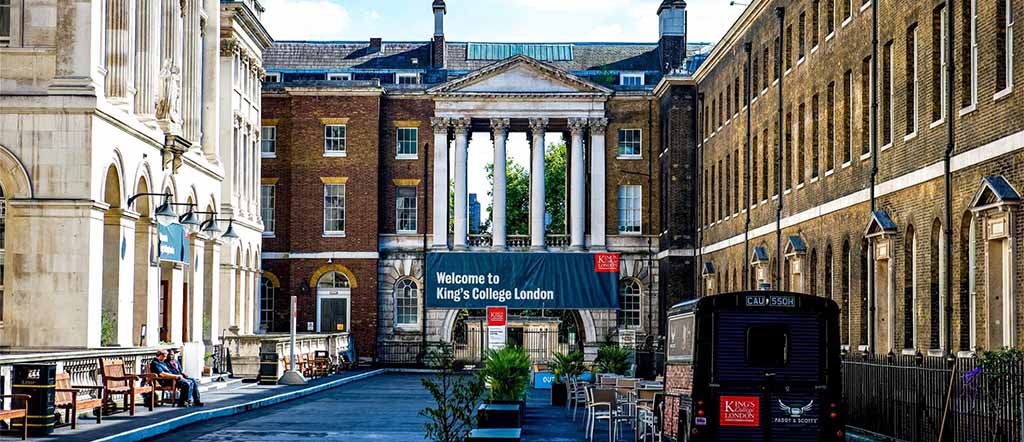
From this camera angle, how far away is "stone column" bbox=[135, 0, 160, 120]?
39.4 m

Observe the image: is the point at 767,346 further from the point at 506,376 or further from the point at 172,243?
the point at 172,243

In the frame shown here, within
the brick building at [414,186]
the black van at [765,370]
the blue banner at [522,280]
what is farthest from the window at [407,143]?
the black van at [765,370]

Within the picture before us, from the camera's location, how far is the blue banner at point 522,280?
64.8 metres

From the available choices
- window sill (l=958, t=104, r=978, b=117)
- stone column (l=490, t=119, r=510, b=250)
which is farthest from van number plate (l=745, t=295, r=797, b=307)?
stone column (l=490, t=119, r=510, b=250)

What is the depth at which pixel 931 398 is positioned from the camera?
24.0 m

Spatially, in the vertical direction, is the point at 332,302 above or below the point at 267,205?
below

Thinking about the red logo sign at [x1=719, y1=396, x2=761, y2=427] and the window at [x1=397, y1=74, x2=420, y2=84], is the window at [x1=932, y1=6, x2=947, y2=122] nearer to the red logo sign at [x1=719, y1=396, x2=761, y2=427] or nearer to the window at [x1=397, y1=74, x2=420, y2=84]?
the red logo sign at [x1=719, y1=396, x2=761, y2=427]

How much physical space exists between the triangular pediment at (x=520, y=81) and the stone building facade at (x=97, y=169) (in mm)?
24647

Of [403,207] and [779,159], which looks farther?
[403,207]

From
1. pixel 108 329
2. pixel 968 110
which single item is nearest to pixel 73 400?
pixel 108 329

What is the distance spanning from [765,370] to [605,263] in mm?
44143

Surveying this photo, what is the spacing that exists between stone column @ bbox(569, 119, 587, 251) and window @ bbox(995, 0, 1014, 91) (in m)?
46.2

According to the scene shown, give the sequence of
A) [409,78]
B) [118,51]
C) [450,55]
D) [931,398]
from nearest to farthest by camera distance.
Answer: [931,398], [118,51], [409,78], [450,55]

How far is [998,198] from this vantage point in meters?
24.5
